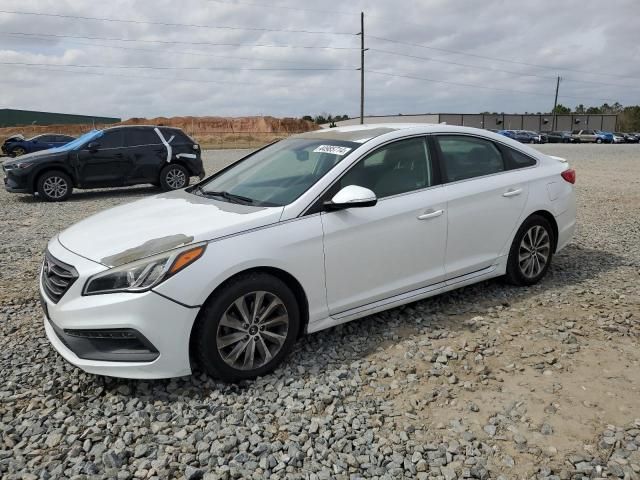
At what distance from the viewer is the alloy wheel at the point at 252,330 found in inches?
127

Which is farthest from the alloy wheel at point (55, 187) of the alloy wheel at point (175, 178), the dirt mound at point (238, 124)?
the dirt mound at point (238, 124)

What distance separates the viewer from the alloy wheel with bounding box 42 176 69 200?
37.9 ft

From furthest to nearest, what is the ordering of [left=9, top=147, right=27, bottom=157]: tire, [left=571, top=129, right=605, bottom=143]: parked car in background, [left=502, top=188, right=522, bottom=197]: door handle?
[left=571, top=129, right=605, bottom=143]: parked car in background → [left=9, top=147, right=27, bottom=157]: tire → [left=502, top=188, right=522, bottom=197]: door handle

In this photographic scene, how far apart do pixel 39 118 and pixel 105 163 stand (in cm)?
5737

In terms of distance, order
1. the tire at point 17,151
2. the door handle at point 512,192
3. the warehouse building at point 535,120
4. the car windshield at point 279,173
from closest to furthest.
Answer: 1. the car windshield at point 279,173
2. the door handle at point 512,192
3. the tire at point 17,151
4. the warehouse building at point 535,120

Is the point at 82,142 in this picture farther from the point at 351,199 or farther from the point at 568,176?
the point at 568,176

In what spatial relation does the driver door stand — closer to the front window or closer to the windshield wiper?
the windshield wiper

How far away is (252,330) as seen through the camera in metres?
3.31

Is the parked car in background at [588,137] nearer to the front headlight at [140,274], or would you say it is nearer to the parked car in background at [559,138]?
the parked car in background at [559,138]

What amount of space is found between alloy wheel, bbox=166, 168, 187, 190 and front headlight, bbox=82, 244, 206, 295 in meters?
9.84

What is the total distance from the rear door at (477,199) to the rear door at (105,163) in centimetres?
940

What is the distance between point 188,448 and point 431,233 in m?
2.34

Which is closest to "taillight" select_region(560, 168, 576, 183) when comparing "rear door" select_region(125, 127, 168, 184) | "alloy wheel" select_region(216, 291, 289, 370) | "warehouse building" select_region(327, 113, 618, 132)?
"alloy wheel" select_region(216, 291, 289, 370)

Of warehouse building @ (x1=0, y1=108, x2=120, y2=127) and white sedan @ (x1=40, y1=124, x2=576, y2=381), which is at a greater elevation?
warehouse building @ (x1=0, y1=108, x2=120, y2=127)
